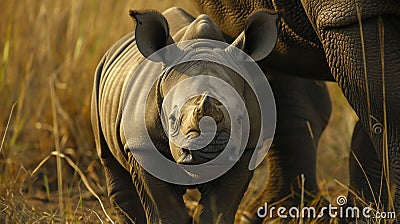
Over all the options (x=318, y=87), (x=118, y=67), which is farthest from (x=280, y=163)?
(x=118, y=67)

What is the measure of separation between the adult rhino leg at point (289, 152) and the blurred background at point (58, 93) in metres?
0.30

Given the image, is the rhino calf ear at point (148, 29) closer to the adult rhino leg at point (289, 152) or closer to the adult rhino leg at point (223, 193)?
the adult rhino leg at point (223, 193)

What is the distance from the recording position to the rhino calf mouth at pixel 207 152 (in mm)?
3180

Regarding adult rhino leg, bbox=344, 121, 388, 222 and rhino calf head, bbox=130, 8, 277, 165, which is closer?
A: rhino calf head, bbox=130, 8, 277, 165

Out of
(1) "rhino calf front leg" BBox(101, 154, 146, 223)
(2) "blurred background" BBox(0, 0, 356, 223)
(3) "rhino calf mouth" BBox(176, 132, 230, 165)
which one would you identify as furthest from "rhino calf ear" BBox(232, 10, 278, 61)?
(2) "blurred background" BBox(0, 0, 356, 223)

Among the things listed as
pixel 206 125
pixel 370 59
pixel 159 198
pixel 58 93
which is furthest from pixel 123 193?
Answer: pixel 58 93

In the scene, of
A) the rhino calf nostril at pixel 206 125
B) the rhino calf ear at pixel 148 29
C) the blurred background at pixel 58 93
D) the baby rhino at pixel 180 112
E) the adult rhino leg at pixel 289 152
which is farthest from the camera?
the blurred background at pixel 58 93

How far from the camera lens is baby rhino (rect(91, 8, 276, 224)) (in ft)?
10.7

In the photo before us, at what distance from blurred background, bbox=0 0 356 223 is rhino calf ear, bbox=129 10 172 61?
5.34ft

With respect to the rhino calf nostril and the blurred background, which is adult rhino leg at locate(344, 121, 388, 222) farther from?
the rhino calf nostril

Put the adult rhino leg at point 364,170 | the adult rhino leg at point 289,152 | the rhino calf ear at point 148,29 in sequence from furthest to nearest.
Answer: the adult rhino leg at point 289,152 < the adult rhino leg at point 364,170 < the rhino calf ear at point 148,29

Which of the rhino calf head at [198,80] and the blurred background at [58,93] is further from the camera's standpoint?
the blurred background at [58,93]

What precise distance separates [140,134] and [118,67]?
1.51 feet

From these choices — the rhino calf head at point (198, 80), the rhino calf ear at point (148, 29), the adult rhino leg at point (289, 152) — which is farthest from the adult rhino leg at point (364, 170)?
the rhino calf ear at point (148, 29)
